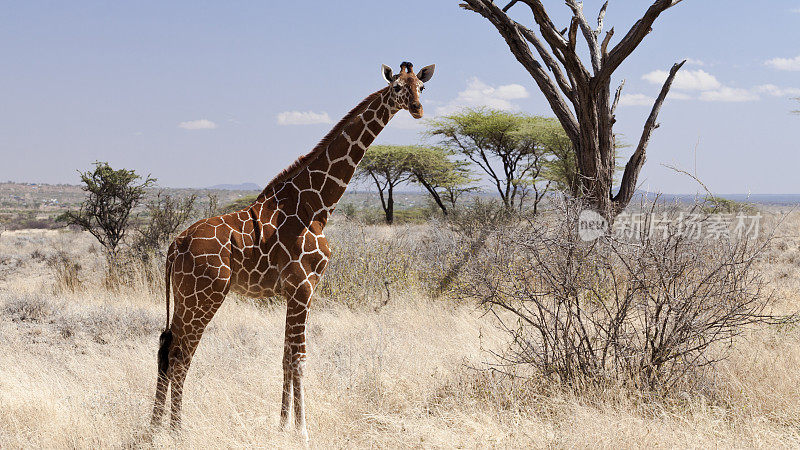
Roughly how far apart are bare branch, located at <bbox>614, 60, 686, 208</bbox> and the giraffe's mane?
6.62m

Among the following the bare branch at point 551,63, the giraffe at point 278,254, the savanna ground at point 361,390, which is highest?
the bare branch at point 551,63

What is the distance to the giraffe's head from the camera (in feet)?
13.1

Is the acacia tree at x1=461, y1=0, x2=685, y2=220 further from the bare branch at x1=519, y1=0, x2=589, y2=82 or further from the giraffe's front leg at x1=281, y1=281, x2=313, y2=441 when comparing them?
the giraffe's front leg at x1=281, y1=281, x2=313, y2=441

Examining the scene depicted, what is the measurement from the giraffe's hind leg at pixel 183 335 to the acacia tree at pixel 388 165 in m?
Result: 25.2

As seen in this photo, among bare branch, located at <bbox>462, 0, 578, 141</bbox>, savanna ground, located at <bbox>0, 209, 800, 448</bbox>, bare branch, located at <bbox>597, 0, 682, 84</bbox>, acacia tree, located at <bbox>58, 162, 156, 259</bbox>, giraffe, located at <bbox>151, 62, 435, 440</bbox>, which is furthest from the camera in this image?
acacia tree, located at <bbox>58, 162, 156, 259</bbox>

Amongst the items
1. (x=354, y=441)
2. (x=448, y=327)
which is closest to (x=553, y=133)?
(x=448, y=327)

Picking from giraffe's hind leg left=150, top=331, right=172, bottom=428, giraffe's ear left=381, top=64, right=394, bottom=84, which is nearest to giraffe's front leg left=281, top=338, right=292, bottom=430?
giraffe's hind leg left=150, top=331, right=172, bottom=428

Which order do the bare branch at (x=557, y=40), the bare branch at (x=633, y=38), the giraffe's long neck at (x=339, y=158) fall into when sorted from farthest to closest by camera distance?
the bare branch at (x=557, y=40) < the bare branch at (x=633, y=38) < the giraffe's long neck at (x=339, y=158)

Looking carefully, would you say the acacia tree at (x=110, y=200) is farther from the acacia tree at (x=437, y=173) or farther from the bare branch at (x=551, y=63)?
the acacia tree at (x=437, y=173)

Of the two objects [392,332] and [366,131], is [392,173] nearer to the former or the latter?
[392,332]

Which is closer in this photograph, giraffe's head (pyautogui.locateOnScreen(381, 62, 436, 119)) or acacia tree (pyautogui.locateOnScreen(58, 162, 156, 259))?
giraffe's head (pyautogui.locateOnScreen(381, 62, 436, 119))

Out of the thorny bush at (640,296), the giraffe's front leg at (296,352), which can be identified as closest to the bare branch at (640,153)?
the thorny bush at (640,296)

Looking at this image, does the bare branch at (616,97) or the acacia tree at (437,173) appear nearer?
the bare branch at (616,97)

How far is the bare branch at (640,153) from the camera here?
31.7 ft
